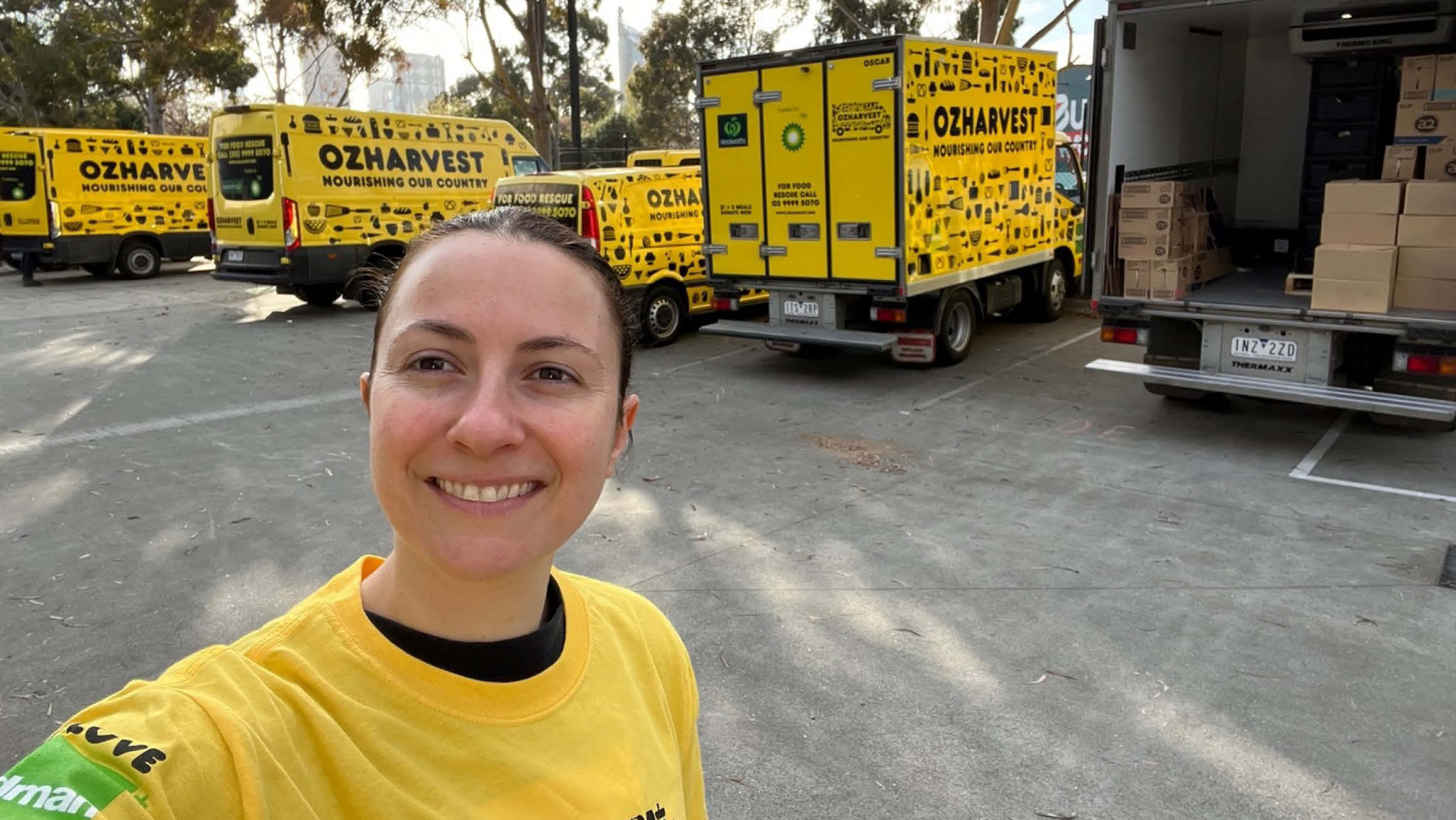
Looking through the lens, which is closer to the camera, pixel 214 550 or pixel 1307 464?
pixel 214 550

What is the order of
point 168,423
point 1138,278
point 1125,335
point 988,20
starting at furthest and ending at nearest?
point 988,20 → point 168,423 → point 1125,335 → point 1138,278

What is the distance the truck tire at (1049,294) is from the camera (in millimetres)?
12086

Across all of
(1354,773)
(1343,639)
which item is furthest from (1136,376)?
(1354,773)

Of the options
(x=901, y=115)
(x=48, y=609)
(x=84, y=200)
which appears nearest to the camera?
(x=48, y=609)

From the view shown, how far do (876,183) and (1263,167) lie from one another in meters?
3.96

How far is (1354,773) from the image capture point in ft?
11.1

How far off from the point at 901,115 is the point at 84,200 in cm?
1586

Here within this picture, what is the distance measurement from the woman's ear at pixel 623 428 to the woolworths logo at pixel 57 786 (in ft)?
2.11

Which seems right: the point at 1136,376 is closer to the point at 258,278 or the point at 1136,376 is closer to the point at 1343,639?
the point at 1343,639

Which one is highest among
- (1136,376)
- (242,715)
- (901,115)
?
(901,115)

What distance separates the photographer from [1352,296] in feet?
22.9

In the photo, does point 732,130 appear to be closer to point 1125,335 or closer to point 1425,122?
point 1125,335

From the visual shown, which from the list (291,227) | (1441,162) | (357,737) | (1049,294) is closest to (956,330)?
(1049,294)

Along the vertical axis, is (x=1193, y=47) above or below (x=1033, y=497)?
above
